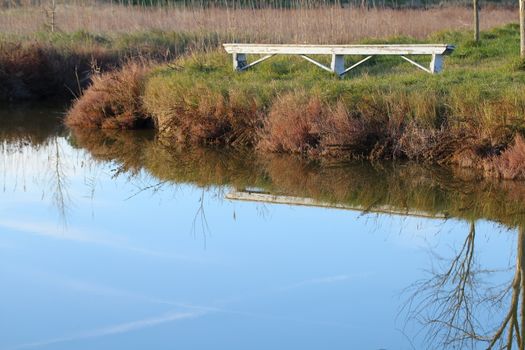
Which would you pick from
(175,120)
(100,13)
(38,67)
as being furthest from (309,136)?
(100,13)

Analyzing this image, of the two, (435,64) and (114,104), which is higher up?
(435,64)

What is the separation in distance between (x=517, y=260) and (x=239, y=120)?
583 centimetres

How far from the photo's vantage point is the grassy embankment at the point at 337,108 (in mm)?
11414

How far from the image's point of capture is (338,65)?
49.5 ft

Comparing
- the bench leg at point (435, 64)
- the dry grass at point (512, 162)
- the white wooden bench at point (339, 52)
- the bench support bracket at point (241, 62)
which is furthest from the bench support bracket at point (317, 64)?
the dry grass at point (512, 162)

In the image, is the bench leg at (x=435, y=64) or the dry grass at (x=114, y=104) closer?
the bench leg at (x=435, y=64)

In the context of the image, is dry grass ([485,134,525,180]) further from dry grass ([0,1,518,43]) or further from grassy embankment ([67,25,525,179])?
dry grass ([0,1,518,43])

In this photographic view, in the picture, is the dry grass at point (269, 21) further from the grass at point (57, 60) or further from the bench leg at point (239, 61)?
the bench leg at point (239, 61)

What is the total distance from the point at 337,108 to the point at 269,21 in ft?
25.9

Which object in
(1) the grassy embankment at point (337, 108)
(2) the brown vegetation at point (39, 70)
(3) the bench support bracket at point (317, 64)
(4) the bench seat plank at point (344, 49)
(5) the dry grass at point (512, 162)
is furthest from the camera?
(2) the brown vegetation at point (39, 70)

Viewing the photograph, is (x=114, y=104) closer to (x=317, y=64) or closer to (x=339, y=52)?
(x=317, y=64)

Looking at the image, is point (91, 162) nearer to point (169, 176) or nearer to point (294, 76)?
A: point (169, 176)

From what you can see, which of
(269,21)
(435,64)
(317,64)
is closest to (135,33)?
(269,21)

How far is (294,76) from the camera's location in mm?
15289
